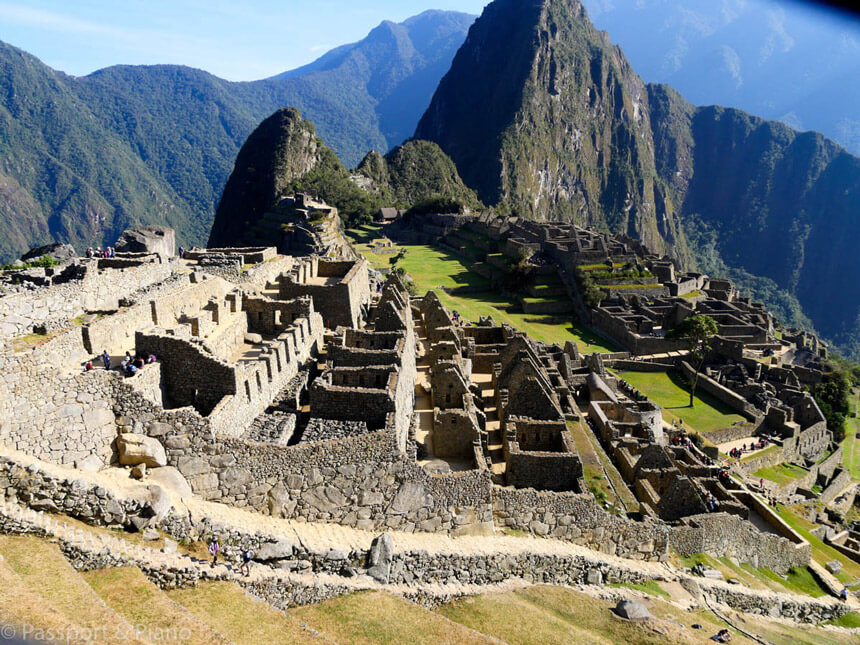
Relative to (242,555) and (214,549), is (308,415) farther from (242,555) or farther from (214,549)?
(214,549)

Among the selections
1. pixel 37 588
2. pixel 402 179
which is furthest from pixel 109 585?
pixel 402 179

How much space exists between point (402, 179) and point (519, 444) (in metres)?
162

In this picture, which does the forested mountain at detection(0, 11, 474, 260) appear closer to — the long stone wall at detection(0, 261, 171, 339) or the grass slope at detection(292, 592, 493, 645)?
the long stone wall at detection(0, 261, 171, 339)

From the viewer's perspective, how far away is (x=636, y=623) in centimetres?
1520

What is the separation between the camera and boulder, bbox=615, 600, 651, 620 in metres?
15.4

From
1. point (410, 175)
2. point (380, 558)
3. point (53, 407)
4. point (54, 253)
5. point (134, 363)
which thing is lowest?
point (380, 558)

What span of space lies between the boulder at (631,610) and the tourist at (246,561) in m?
9.93

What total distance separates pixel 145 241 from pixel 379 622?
22.5 metres

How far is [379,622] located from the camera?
40.0 ft

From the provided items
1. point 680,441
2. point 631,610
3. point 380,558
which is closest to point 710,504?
point 680,441

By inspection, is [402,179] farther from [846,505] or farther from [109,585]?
[109,585]

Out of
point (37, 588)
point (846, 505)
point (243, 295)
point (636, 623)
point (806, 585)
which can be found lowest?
point (846, 505)

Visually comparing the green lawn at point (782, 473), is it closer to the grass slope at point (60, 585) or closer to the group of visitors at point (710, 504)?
the group of visitors at point (710, 504)

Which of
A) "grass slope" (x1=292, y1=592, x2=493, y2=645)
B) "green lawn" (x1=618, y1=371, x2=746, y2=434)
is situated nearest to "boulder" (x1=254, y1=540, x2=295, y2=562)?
"grass slope" (x1=292, y1=592, x2=493, y2=645)
